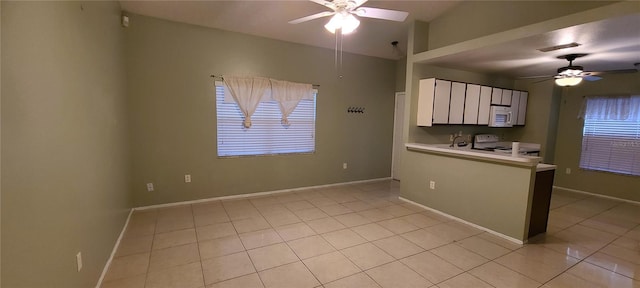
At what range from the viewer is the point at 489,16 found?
10.5 feet

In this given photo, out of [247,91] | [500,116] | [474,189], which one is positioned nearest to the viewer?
[474,189]

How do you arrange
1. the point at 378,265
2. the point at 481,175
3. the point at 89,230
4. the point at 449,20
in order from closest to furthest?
the point at 89,230
the point at 378,265
the point at 481,175
the point at 449,20

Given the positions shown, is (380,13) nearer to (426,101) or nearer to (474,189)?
(426,101)

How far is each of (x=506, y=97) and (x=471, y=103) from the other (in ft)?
3.75

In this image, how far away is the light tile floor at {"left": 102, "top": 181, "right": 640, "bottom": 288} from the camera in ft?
7.29

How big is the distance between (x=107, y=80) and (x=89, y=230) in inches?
57.2

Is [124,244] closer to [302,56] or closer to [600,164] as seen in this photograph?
[302,56]

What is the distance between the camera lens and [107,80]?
253cm

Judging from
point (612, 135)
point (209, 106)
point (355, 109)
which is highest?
point (355, 109)

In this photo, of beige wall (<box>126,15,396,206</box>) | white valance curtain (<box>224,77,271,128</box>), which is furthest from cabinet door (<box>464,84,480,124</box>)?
white valance curtain (<box>224,77,271,128</box>)

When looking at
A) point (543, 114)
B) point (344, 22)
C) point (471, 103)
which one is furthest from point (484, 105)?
point (344, 22)

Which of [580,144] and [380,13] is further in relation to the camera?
[580,144]

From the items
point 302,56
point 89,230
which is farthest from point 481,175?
point 89,230

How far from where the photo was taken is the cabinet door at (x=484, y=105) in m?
4.54
